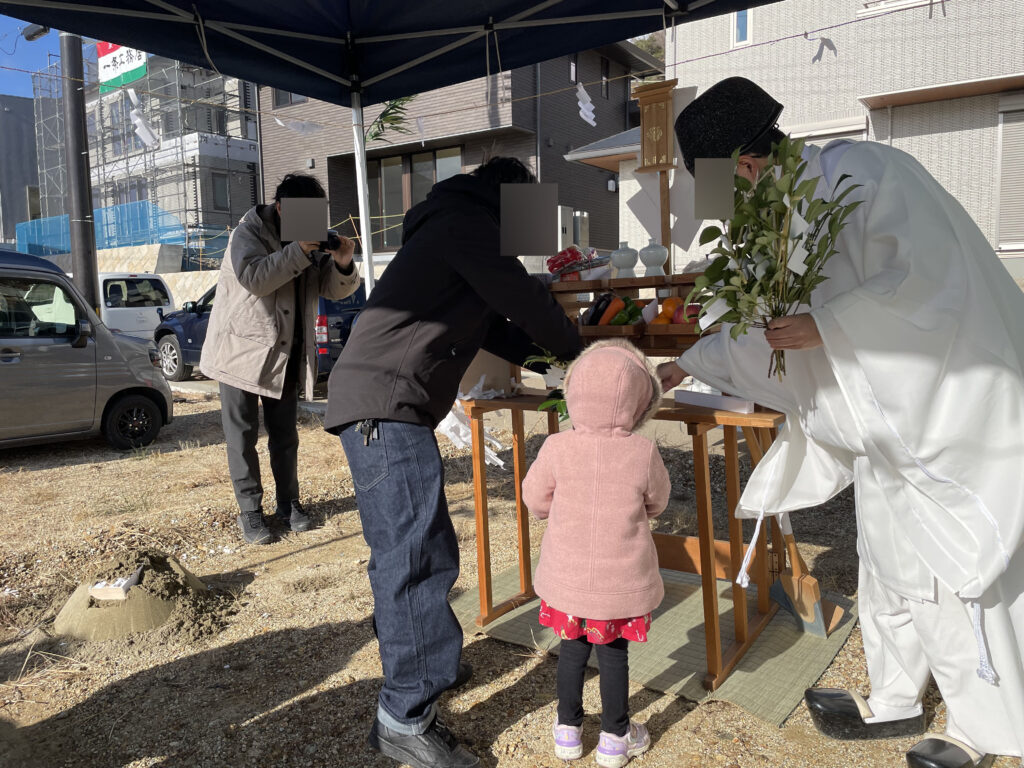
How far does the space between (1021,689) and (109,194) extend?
88.6 feet

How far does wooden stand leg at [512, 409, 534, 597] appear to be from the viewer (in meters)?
3.17

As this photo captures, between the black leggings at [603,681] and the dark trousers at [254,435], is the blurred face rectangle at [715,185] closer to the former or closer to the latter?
the black leggings at [603,681]

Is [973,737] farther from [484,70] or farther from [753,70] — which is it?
[753,70]

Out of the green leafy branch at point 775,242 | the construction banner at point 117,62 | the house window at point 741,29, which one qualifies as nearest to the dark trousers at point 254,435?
the green leafy branch at point 775,242

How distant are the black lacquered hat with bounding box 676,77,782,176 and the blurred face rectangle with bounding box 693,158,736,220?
7 cm

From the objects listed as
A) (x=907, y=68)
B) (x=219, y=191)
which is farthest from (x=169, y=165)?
(x=907, y=68)

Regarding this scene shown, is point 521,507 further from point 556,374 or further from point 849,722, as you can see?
point 849,722

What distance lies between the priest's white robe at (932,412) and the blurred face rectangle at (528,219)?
77 centimetres

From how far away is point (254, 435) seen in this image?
4125mm

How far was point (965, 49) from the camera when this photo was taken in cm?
845

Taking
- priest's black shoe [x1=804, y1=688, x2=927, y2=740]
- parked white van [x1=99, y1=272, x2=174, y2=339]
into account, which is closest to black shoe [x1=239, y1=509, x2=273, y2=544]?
priest's black shoe [x1=804, y1=688, x2=927, y2=740]

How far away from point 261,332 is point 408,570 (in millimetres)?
2230

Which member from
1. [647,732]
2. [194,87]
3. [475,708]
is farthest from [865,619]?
[194,87]

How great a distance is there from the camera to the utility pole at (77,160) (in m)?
8.28
